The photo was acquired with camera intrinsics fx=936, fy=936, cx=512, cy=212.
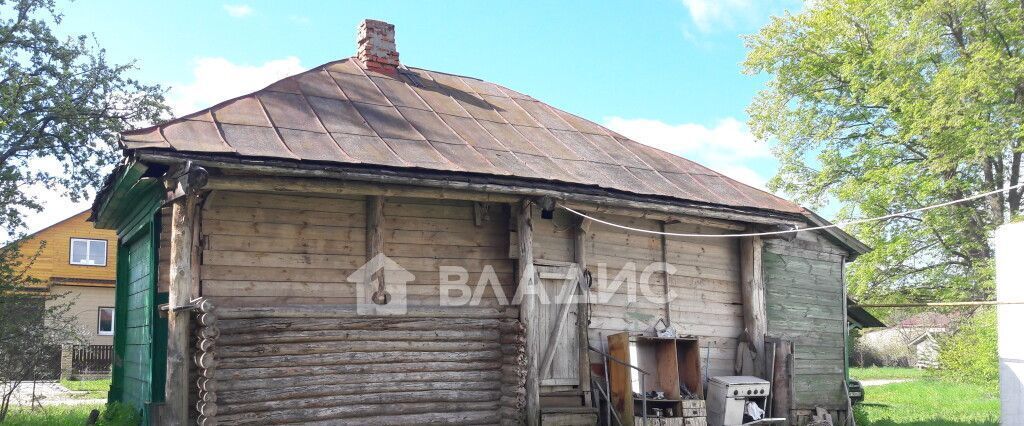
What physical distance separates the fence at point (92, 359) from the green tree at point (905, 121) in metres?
20.9

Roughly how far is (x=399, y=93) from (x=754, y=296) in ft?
18.8

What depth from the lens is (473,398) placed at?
35.3 feet

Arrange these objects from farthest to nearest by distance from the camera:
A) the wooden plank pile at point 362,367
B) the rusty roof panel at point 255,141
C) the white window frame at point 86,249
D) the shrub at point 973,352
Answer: the white window frame at point 86,249
the shrub at point 973,352
the wooden plank pile at point 362,367
the rusty roof panel at point 255,141

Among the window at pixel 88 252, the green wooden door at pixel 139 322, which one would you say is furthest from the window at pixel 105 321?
the green wooden door at pixel 139 322

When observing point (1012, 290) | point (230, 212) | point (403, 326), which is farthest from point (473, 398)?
point (1012, 290)

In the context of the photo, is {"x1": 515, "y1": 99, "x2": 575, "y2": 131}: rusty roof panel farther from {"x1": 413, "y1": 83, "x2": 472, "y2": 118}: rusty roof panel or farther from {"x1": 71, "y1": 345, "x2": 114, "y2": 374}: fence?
{"x1": 71, "y1": 345, "x2": 114, "y2": 374}: fence

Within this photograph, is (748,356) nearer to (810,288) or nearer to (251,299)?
(810,288)

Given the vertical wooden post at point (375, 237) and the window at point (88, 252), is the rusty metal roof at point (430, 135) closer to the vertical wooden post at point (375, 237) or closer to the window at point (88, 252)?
the vertical wooden post at point (375, 237)

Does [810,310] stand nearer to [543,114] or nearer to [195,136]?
[543,114]

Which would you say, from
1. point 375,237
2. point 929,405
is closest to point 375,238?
point 375,237

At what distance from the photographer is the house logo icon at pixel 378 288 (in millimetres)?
10219

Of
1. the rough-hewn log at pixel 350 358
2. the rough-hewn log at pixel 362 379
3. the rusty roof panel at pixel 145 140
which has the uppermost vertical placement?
the rusty roof panel at pixel 145 140

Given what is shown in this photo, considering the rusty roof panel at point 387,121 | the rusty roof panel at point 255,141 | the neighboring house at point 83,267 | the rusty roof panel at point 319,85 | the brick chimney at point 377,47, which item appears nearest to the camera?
the rusty roof panel at point 255,141

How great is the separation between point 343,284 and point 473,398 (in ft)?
6.63
